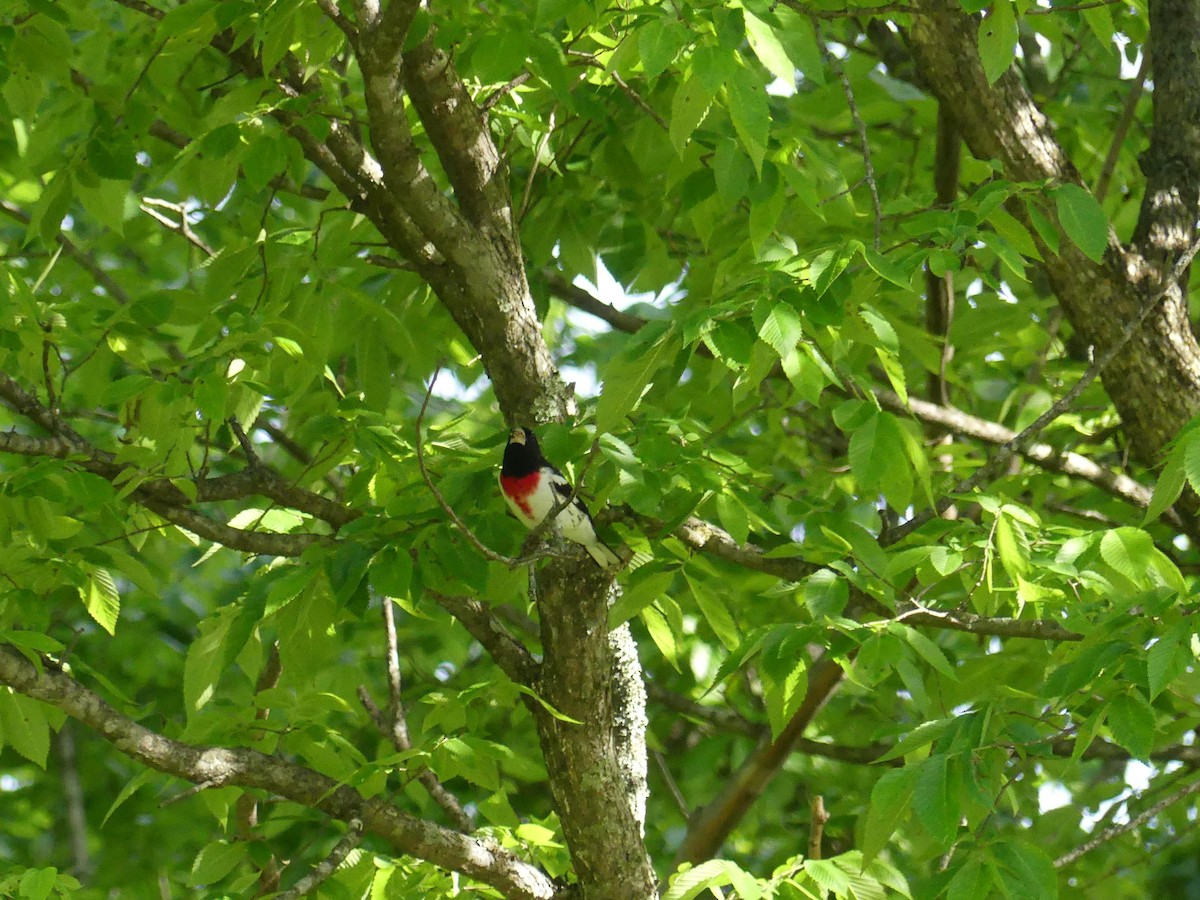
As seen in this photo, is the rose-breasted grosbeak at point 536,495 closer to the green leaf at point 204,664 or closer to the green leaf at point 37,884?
the green leaf at point 204,664

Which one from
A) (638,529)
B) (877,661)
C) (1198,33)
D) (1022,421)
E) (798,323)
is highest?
(1198,33)

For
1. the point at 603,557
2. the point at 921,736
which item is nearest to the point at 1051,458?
the point at 603,557

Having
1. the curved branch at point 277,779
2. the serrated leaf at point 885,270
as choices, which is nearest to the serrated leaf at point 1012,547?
the serrated leaf at point 885,270

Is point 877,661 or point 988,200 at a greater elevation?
point 988,200

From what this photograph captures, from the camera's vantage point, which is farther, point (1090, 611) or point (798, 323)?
point (1090, 611)

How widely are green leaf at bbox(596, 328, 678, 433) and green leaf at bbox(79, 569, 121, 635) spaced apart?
1.53m

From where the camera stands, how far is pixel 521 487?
123 inches

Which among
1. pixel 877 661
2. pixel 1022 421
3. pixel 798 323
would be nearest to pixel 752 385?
pixel 798 323

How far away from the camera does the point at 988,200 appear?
8.34ft

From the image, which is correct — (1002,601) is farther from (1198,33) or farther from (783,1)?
(1198,33)

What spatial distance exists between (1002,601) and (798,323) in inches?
58.2

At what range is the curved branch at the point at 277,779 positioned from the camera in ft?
8.93

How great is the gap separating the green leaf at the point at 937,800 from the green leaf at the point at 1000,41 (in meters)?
1.61

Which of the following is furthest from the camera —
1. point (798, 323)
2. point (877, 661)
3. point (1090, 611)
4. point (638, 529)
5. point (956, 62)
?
point (956, 62)
